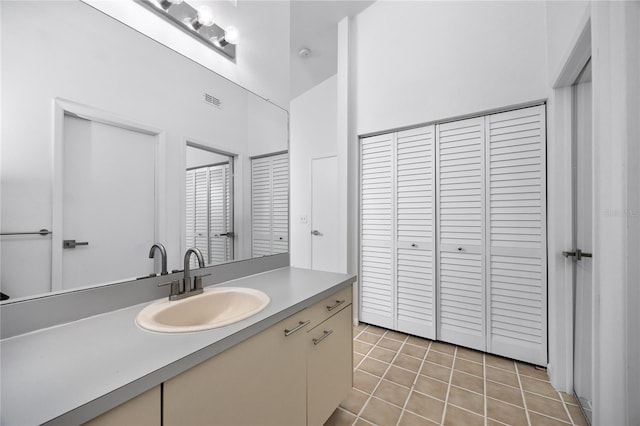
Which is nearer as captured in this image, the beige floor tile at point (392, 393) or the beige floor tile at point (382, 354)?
the beige floor tile at point (392, 393)

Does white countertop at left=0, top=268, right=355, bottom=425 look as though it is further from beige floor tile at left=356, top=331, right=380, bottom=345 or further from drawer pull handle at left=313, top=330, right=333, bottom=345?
beige floor tile at left=356, top=331, right=380, bottom=345

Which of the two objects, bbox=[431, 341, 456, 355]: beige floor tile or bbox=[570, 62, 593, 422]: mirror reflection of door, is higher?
bbox=[570, 62, 593, 422]: mirror reflection of door

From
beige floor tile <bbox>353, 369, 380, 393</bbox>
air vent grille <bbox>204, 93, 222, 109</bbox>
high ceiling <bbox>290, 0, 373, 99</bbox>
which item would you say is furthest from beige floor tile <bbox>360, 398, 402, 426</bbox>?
high ceiling <bbox>290, 0, 373, 99</bbox>

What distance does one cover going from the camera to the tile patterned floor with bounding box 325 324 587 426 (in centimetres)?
151

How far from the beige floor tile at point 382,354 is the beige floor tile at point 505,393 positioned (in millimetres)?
671

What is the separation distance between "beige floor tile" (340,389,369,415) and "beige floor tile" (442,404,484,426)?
0.46m

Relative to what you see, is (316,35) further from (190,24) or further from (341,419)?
(341,419)

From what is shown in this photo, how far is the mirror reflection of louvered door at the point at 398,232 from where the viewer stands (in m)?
2.43

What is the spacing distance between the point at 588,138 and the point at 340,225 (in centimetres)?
193

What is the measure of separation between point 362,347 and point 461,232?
130cm

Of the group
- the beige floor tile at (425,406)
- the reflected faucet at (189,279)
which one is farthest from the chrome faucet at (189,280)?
the beige floor tile at (425,406)

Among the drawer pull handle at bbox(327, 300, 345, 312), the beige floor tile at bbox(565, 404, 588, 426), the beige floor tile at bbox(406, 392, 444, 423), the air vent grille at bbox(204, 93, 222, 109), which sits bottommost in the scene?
the beige floor tile at bbox(406, 392, 444, 423)

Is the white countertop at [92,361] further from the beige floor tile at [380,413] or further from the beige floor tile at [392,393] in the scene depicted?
the beige floor tile at [392,393]

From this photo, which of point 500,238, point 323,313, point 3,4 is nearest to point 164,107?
point 3,4
